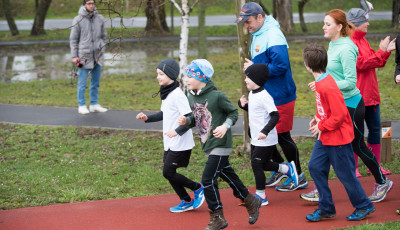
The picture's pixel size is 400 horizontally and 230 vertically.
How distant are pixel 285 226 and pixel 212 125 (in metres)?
1.18

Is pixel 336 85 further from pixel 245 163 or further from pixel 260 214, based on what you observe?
pixel 245 163

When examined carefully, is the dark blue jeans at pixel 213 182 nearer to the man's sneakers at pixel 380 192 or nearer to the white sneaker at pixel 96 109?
the man's sneakers at pixel 380 192

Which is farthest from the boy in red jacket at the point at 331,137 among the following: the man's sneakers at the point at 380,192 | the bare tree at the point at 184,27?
the bare tree at the point at 184,27

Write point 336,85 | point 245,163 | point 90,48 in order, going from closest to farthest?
point 336,85 → point 245,163 → point 90,48

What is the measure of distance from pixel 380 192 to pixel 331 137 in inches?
46.9

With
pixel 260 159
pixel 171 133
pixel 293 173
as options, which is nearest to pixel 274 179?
A: pixel 293 173

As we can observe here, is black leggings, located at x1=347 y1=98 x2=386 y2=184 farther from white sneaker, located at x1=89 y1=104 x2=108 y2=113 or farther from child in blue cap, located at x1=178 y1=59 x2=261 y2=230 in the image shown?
white sneaker, located at x1=89 y1=104 x2=108 y2=113

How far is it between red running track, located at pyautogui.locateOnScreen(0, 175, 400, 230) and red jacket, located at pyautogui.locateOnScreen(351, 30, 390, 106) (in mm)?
1086

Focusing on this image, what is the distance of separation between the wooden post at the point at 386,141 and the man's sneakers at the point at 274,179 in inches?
65.7

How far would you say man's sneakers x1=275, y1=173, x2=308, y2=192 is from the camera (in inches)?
275

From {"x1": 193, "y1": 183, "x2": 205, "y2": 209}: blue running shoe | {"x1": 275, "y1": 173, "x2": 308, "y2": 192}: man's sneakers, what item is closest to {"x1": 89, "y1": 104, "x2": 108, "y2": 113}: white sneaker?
{"x1": 275, "y1": 173, "x2": 308, "y2": 192}: man's sneakers

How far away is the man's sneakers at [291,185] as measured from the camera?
6.97 m

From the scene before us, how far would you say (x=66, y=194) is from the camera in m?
7.05

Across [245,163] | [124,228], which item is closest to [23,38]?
[245,163]
